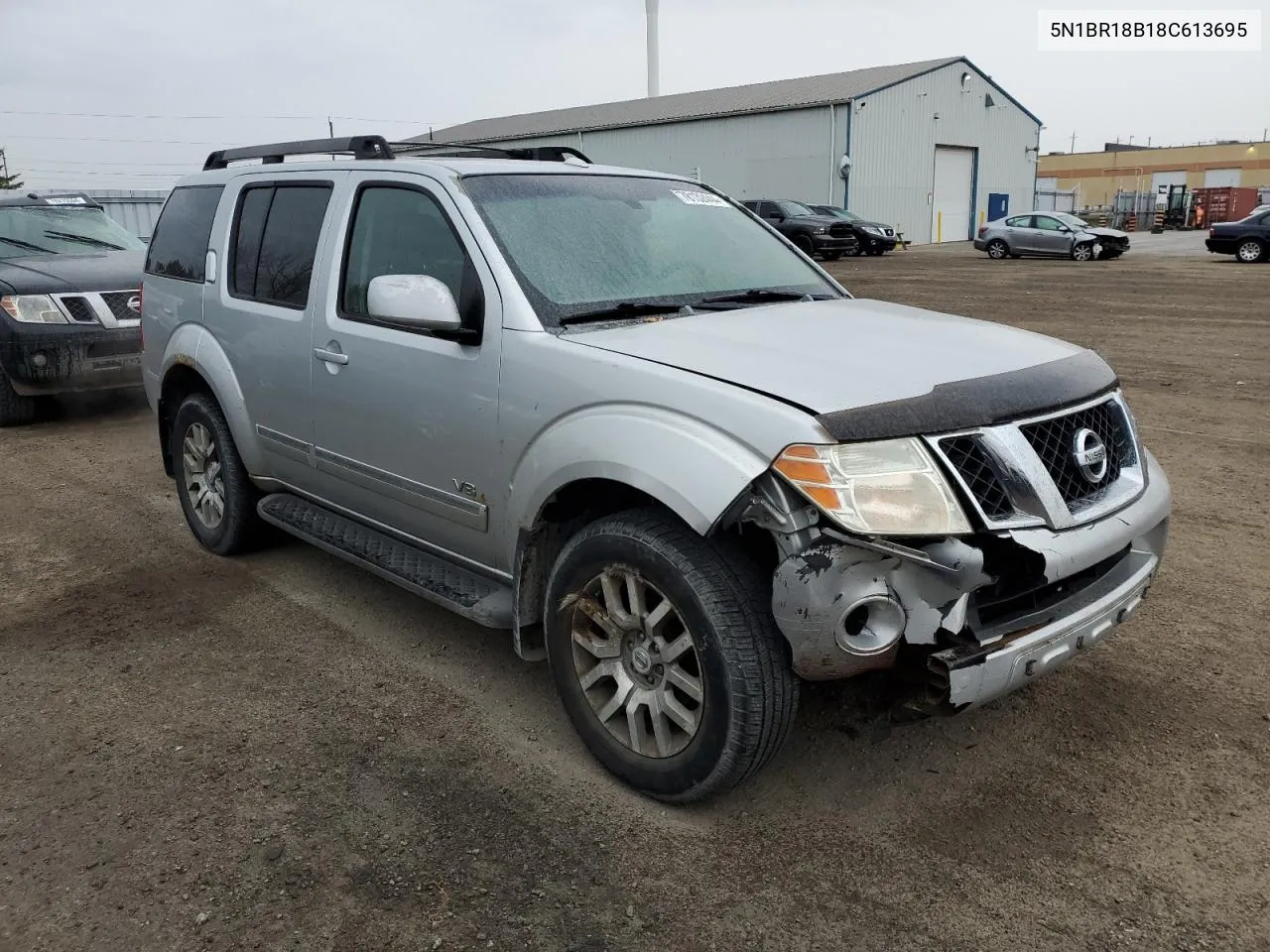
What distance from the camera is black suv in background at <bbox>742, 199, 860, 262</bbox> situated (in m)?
28.4

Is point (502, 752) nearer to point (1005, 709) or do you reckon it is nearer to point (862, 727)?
point (862, 727)

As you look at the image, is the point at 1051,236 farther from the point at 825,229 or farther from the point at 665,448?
the point at 665,448

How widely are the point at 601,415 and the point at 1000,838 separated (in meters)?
1.65

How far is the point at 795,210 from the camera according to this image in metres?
29.3

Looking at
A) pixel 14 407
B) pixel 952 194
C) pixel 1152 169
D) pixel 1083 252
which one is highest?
pixel 1152 169

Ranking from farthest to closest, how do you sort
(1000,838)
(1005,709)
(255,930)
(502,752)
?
(1005,709) → (502,752) → (1000,838) → (255,930)

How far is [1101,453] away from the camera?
2.98m

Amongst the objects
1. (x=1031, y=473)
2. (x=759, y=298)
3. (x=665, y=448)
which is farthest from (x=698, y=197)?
(x=1031, y=473)

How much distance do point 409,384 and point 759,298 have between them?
1.36 metres

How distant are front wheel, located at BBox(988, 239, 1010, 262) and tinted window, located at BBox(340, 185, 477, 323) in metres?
29.2

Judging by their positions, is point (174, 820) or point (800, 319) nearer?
point (174, 820)

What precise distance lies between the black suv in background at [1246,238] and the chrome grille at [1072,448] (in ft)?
85.9

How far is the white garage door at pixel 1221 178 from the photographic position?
7331cm

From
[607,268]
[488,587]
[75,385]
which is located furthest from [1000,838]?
[75,385]
